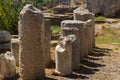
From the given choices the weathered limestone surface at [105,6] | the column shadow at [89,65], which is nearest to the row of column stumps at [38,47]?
the column shadow at [89,65]

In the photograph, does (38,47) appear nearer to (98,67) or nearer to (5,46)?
(98,67)

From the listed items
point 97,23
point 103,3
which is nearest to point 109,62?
point 97,23

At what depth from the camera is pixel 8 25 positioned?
19.5 m

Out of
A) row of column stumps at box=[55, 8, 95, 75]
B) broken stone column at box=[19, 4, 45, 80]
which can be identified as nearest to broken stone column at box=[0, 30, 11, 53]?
row of column stumps at box=[55, 8, 95, 75]

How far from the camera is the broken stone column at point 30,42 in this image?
11.6 metres

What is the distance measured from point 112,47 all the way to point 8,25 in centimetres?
537

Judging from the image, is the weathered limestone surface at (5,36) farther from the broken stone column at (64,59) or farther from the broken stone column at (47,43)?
the broken stone column at (64,59)

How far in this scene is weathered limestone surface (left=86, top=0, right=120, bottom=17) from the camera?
2917cm

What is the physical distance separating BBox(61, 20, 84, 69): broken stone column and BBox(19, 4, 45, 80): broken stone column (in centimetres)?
188

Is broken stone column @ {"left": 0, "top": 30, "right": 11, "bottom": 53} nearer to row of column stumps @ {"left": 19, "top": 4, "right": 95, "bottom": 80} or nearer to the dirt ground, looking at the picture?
row of column stumps @ {"left": 19, "top": 4, "right": 95, "bottom": 80}

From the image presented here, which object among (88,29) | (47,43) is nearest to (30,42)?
(47,43)

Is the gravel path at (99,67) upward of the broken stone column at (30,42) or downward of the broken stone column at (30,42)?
downward

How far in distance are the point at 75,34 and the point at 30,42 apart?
9.75 feet

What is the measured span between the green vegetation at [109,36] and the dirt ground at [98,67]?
276 centimetres
